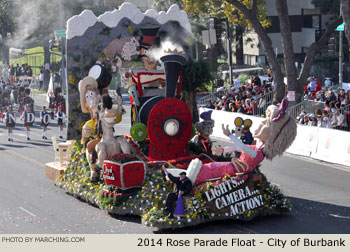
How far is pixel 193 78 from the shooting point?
725 inches

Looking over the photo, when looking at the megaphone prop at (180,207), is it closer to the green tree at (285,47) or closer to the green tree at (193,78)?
the green tree at (193,78)

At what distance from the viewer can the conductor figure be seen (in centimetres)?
1394

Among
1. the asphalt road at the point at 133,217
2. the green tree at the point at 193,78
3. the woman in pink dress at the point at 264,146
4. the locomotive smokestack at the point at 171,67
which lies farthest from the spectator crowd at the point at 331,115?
the woman in pink dress at the point at 264,146

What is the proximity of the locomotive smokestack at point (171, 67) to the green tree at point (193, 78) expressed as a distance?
76.2 inches

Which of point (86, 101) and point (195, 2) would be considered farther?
point (195, 2)

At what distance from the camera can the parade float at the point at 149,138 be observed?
1433 centimetres

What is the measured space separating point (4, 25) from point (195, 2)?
2775 cm

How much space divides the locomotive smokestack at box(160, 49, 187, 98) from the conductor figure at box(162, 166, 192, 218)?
300cm

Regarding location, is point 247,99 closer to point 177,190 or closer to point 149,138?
point 149,138

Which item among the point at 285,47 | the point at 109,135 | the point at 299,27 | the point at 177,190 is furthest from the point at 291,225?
the point at 299,27

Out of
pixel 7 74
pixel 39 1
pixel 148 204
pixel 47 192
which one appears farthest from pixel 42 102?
pixel 148 204

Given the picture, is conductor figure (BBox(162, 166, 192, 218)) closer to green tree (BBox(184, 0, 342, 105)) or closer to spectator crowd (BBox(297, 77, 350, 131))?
spectator crowd (BBox(297, 77, 350, 131))

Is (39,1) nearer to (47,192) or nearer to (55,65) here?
(55,65)

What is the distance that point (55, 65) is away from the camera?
53719 mm
